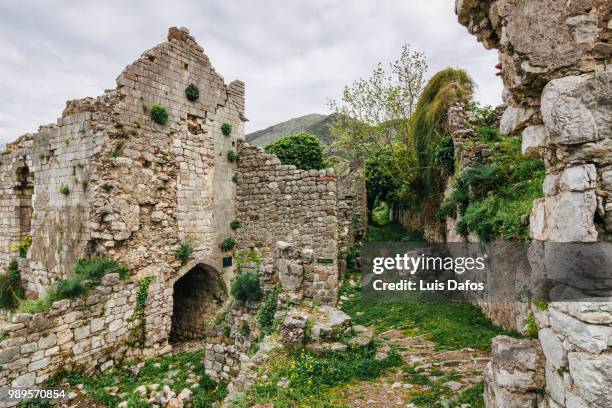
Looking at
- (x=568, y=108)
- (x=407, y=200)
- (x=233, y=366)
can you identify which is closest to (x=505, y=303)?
(x=568, y=108)


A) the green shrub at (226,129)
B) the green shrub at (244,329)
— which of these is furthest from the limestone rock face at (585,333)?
the green shrub at (226,129)

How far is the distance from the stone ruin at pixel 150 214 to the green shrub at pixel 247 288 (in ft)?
0.73

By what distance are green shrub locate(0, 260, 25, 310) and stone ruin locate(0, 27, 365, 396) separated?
0.95 ft

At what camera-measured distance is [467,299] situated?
9.00 meters

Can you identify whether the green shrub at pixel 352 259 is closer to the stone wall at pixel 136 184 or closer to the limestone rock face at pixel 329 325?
the stone wall at pixel 136 184

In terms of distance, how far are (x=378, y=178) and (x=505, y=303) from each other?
13.4 meters

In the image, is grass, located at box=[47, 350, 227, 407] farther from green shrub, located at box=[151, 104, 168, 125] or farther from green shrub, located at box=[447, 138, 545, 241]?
green shrub, located at box=[151, 104, 168, 125]

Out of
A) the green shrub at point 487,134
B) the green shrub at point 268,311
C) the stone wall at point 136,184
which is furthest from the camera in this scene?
the green shrub at point 487,134

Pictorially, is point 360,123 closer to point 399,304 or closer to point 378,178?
point 378,178

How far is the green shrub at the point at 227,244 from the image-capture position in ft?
37.7

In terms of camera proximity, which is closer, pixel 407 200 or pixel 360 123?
pixel 407 200

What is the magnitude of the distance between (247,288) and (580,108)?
6635 mm

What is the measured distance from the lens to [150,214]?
9.62 m

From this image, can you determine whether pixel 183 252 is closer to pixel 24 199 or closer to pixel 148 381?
pixel 148 381
